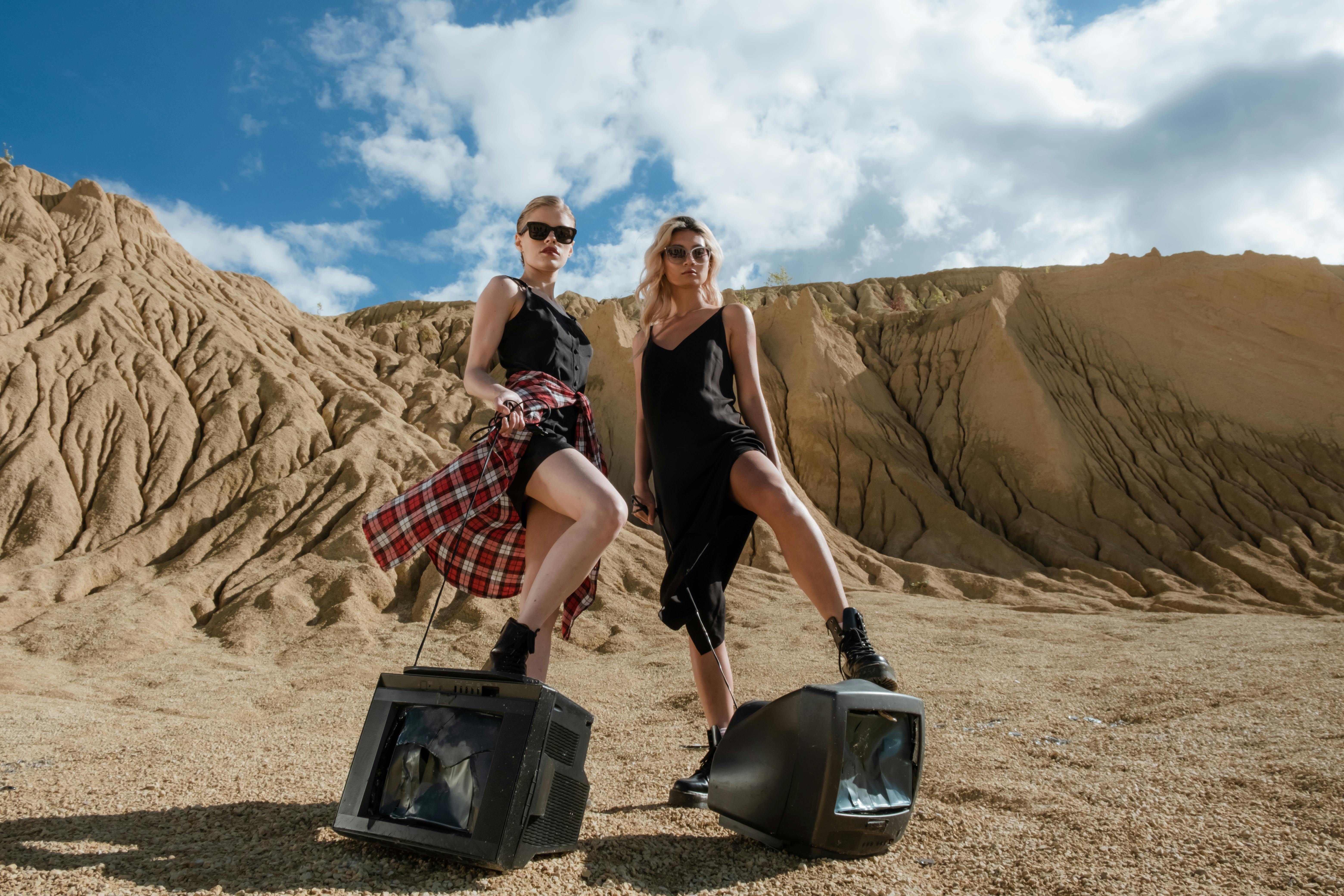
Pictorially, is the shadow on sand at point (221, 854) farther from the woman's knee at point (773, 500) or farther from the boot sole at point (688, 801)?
the woman's knee at point (773, 500)

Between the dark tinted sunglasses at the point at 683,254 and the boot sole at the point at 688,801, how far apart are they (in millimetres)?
2019

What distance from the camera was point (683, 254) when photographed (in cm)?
335

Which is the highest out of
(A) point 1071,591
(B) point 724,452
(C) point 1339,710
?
(A) point 1071,591

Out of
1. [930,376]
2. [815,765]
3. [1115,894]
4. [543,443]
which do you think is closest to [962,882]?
[1115,894]

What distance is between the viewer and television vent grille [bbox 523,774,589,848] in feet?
7.16

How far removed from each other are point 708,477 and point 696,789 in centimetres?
111

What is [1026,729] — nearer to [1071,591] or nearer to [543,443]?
[543,443]

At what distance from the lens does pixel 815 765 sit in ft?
7.37

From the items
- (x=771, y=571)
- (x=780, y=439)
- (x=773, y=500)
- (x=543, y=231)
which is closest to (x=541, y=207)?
(x=543, y=231)

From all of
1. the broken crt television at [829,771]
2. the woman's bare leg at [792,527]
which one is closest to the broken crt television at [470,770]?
the broken crt television at [829,771]

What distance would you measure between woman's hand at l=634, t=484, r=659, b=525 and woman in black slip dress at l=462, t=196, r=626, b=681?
0.42 m

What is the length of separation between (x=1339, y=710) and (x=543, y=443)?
3.85m

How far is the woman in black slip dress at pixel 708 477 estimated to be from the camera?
9.12 ft

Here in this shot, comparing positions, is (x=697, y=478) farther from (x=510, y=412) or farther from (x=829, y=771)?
(x=829, y=771)
